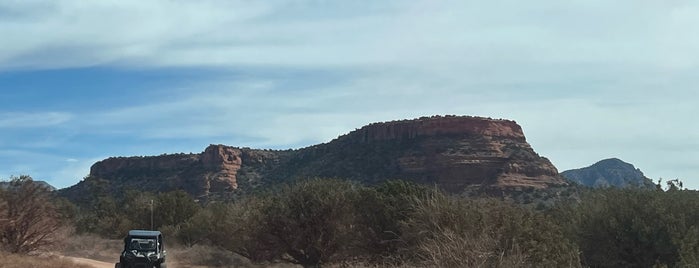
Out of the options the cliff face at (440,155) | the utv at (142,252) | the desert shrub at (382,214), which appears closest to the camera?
the utv at (142,252)

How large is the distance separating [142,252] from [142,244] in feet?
1.32

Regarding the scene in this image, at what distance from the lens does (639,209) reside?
18094mm

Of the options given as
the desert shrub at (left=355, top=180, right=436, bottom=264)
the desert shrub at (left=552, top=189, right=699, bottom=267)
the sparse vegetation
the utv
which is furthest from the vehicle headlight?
the desert shrub at (left=552, top=189, right=699, bottom=267)

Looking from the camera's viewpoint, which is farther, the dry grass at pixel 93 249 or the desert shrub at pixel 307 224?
the dry grass at pixel 93 249

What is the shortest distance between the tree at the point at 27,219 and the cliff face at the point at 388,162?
1891 inches

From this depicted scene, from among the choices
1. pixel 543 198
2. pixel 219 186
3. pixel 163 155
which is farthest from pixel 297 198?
pixel 163 155

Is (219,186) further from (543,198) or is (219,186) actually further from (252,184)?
(543,198)

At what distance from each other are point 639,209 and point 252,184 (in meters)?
88.2

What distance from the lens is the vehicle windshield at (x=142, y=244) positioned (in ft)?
85.6

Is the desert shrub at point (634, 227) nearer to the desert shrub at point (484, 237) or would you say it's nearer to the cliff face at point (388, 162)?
the desert shrub at point (484, 237)

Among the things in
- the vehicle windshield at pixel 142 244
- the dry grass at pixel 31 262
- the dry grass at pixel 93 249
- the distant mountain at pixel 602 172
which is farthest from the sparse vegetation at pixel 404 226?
the distant mountain at pixel 602 172

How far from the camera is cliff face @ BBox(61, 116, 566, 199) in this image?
87812 millimetres

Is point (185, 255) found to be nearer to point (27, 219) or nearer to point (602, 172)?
point (27, 219)

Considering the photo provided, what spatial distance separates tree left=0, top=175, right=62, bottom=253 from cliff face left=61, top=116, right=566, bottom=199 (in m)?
48.0
